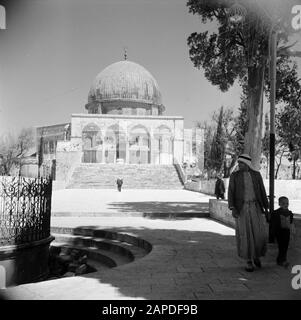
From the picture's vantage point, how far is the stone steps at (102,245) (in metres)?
6.98

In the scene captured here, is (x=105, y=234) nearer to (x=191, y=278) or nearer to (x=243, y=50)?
(x=191, y=278)

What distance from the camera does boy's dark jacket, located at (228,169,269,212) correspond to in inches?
194

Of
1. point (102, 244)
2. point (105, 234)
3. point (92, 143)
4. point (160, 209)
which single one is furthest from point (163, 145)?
point (102, 244)

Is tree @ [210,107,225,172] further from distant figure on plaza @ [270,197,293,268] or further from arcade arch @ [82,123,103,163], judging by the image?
arcade arch @ [82,123,103,163]

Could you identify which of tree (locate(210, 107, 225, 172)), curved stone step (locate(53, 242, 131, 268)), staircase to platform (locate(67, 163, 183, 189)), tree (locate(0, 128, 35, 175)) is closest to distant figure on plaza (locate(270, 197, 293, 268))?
curved stone step (locate(53, 242, 131, 268))

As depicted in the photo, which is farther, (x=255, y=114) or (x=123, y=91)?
(x=123, y=91)

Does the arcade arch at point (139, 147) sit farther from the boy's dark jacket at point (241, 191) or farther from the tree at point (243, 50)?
the boy's dark jacket at point (241, 191)

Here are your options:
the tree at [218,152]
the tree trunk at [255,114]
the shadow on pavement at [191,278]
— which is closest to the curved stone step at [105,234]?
the shadow on pavement at [191,278]

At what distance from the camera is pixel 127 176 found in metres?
31.8

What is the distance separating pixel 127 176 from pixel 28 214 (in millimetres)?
25554

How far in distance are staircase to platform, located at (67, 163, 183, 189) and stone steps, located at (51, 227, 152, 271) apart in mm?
20418

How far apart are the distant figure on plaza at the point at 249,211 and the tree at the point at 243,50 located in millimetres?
3522

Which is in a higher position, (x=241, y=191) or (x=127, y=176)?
(x=241, y=191)
